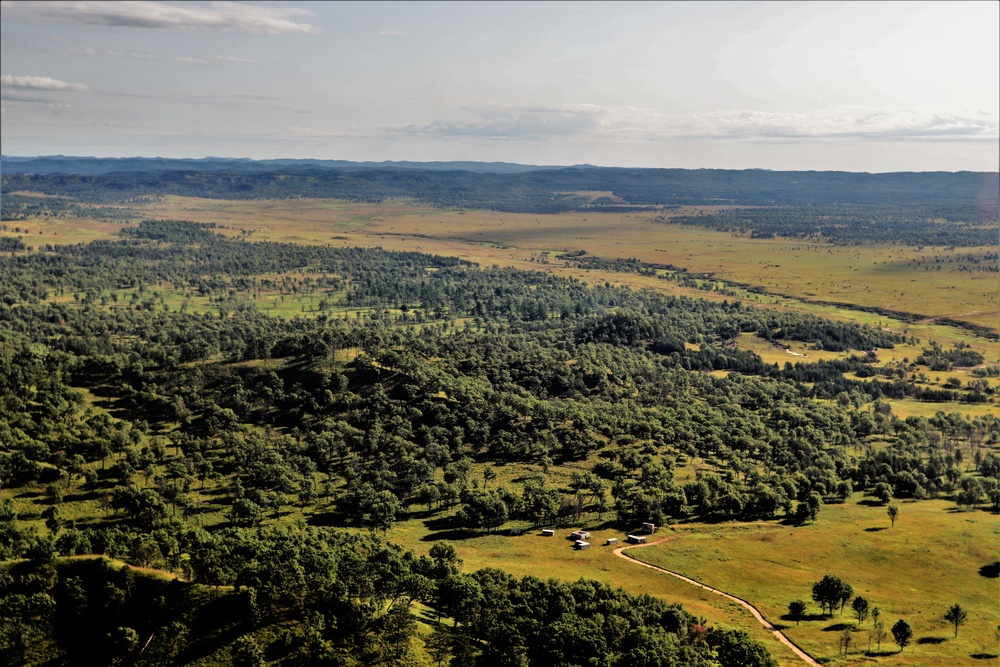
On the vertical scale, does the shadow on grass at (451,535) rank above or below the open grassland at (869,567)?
below

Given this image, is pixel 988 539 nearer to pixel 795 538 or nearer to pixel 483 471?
pixel 795 538

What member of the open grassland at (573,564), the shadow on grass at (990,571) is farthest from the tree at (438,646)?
the shadow on grass at (990,571)

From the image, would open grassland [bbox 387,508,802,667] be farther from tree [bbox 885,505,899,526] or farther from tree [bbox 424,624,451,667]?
tree [bbox 885,505,899,526]

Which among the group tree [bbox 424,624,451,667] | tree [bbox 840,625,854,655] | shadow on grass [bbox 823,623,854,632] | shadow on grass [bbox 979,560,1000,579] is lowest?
shadow on grass [bbox 979,560,1000,579]

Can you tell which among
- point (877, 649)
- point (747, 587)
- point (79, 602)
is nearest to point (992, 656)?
point (877, 649)

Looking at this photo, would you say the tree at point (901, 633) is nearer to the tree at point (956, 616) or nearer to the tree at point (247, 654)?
the tree at point (956, 616)

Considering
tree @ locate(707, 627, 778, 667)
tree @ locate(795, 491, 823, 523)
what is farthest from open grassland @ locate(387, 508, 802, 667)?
tree @ locate(795, 491, 823, 523)
